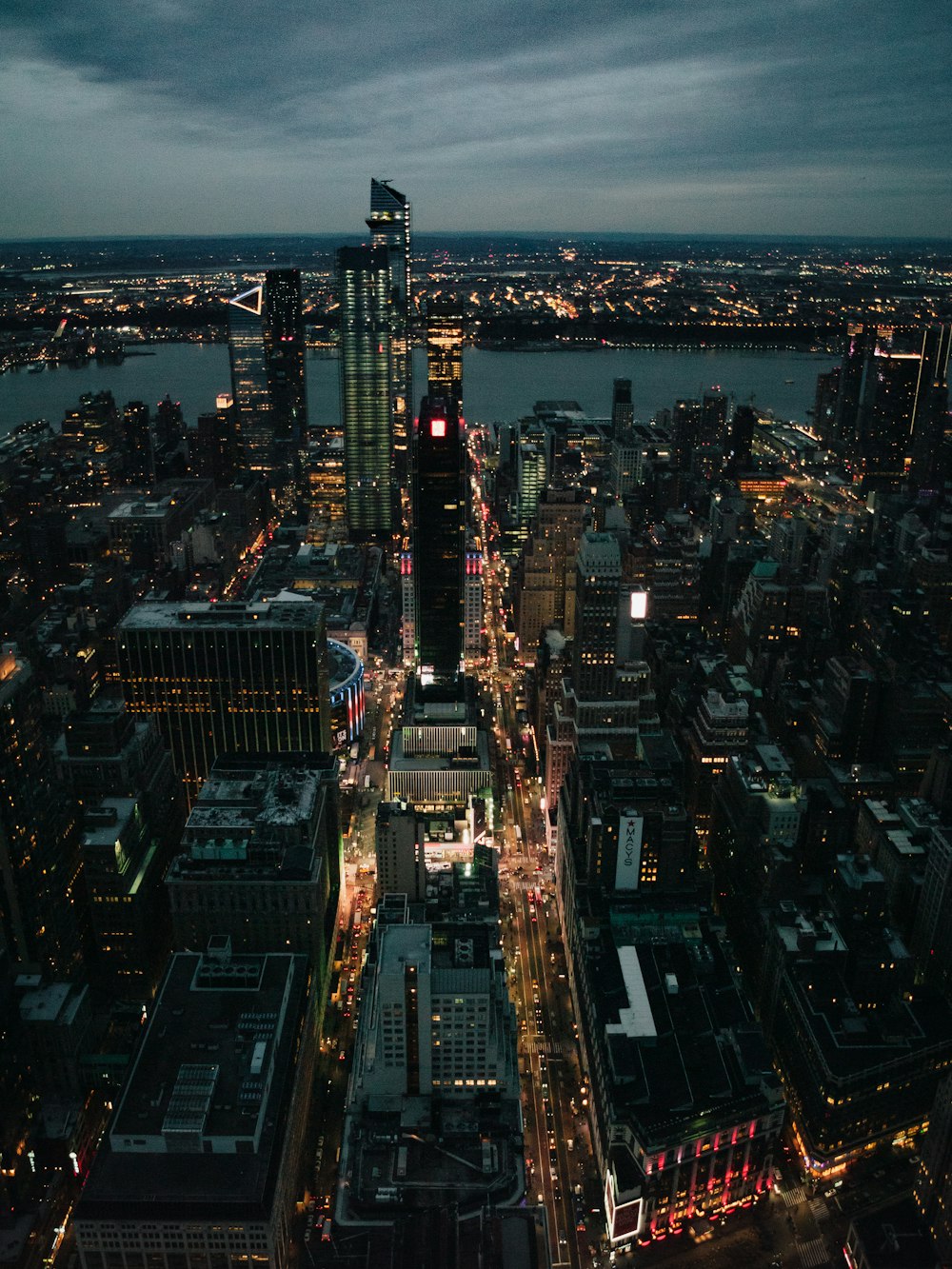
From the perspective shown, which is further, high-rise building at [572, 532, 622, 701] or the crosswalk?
high-rise building at [572, 532, 622, 701]

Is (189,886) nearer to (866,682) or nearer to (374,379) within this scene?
(866,682)

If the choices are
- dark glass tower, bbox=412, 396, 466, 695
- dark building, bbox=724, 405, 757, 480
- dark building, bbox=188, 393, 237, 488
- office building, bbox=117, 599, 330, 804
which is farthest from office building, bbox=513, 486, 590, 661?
dark building, bbox=188, 393, 237, 488

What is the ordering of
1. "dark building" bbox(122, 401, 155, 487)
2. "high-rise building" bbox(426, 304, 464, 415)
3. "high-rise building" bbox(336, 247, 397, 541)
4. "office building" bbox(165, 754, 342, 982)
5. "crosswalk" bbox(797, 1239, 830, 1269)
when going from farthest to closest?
"dark building" bbox(122, 401, 155, 487), "high-rise building" bbox(336, 247, 397, 541), "high-rise building" bbox(426, 304, 464, 415), "office building" bbox(165, 754, 342, 982), "crosswalk" bbox(797, 1239, 830, 1269)

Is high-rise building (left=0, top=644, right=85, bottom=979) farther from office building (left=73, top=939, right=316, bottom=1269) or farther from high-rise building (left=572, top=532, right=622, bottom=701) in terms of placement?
high-rise building (left=572, top=532, right=622, bottom=701)

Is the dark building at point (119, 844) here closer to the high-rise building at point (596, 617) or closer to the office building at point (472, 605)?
the high-rise building at point (596, 617)

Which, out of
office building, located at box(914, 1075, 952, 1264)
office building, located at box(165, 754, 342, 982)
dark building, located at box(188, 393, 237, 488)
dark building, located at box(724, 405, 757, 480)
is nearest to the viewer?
office building, located at box(914, 1075, 952, 1264)

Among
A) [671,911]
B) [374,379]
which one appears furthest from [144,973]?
[374,379]
